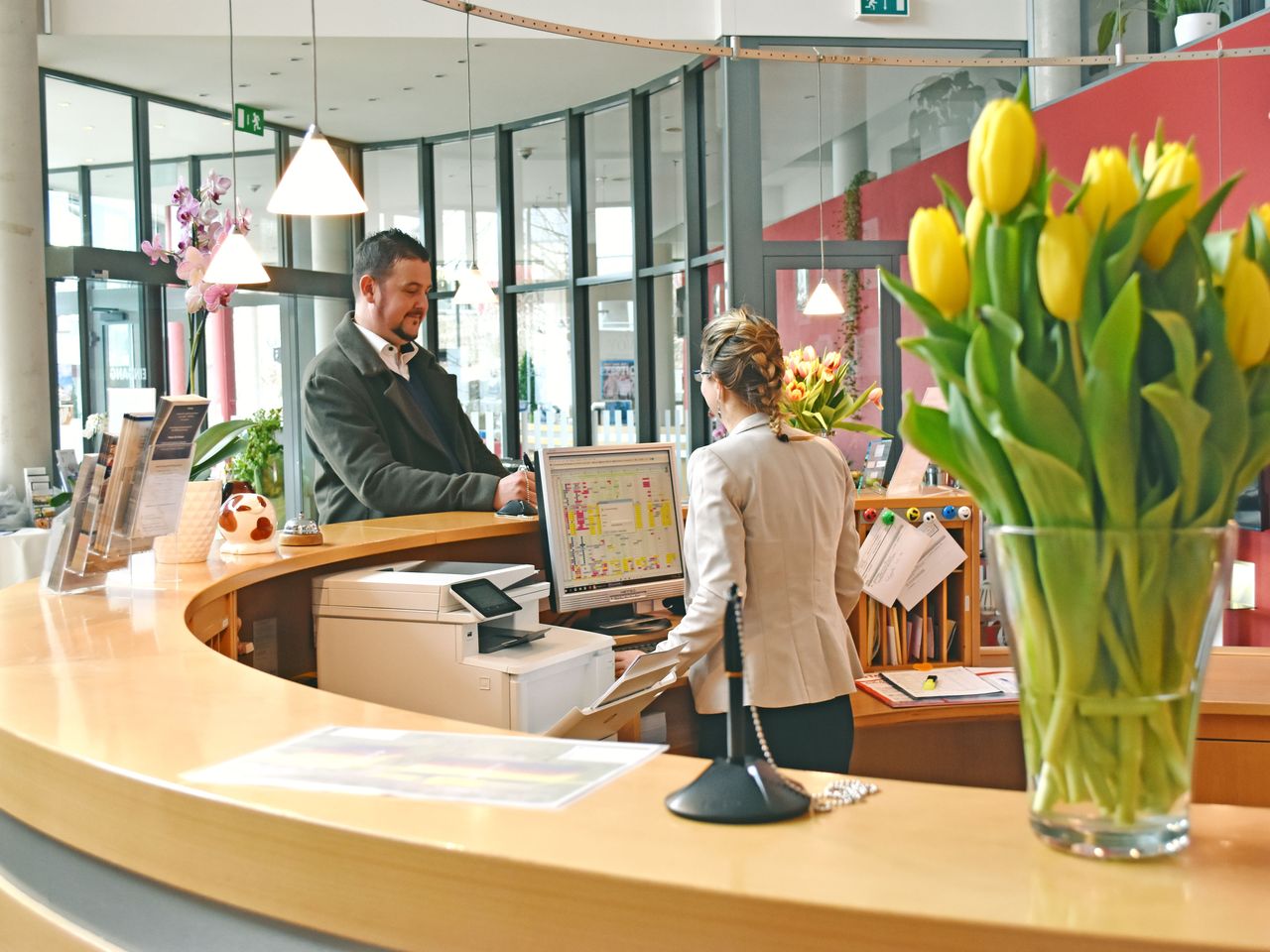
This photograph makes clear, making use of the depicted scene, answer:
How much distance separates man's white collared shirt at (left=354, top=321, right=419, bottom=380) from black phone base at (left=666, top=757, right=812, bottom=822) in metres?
2.83

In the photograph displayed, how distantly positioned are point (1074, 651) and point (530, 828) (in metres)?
0.44

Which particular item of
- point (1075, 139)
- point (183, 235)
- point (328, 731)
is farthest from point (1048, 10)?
point (328, 731)

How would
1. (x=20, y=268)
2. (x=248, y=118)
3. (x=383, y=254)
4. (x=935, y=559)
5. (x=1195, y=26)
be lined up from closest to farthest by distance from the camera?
(x=935, y=559)
(x=383, y=254)
(x=1195, y=26)
(x=20, y=268)
(x=248, y=118)

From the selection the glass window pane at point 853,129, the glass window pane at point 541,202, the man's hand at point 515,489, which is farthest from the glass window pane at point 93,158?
the man's hand at point 515,489

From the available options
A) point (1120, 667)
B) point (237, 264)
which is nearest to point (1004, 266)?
point (1120, 667)

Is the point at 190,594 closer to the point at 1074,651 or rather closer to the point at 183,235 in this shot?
the point at 183,235

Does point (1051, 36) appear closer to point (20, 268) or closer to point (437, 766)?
point (20, 268)

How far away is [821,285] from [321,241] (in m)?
5.15

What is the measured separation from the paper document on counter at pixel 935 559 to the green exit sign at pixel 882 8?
577 centimetres

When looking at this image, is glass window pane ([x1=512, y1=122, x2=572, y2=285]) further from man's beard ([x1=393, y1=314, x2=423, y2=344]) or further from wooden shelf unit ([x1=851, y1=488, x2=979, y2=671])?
wooden shelf unit ([x1=851, y1=488, x2=979, y2=671])

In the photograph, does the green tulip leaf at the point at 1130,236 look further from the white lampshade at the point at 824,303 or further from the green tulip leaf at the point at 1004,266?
the white lampshade at the point at 824,303

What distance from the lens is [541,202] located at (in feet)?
35.8

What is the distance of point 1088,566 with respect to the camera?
900 millimetres

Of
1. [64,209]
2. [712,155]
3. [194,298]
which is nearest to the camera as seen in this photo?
[194,298]
